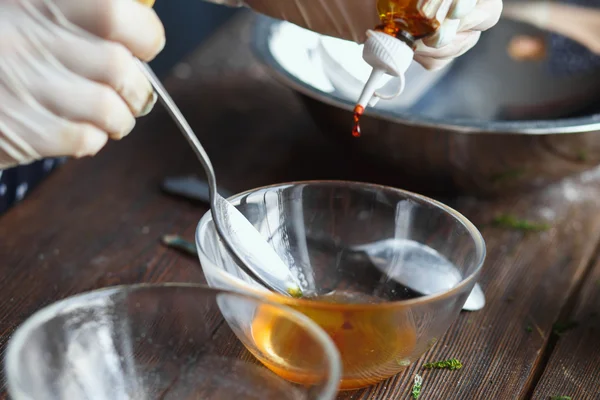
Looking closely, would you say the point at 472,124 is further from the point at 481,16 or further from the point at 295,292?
the point at 295,292

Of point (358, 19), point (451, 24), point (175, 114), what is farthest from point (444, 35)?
point (175, 114)

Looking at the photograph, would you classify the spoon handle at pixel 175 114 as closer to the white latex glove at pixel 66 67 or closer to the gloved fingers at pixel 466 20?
the white latex glove at pixel 66 67

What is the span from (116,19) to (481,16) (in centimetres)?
38

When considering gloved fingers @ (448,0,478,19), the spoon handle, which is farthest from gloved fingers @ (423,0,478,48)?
the spoon handle

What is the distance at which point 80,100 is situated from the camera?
2.08 ft

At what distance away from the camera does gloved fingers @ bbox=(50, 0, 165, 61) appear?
0.60m

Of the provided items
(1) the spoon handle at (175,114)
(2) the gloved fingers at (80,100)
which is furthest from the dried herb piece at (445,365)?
(2) the gloved fingers at (80,100)

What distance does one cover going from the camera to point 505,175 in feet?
2.95

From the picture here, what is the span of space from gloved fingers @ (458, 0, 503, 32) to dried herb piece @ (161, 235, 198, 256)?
0.37 m

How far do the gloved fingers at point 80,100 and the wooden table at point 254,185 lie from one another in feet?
0.65

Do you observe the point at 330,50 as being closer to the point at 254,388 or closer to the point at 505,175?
the point at 505,175

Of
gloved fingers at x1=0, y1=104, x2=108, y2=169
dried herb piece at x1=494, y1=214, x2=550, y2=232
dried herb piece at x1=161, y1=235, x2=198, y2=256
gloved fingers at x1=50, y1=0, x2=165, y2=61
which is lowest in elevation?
dried herb piece at x1=494, y1=214, x2=550, y2=232

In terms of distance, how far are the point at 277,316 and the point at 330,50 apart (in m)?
0.61

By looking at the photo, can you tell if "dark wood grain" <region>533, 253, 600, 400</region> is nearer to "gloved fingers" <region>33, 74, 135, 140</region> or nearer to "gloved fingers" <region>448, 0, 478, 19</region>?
"gloved fingers" <region>448, 0, 478, 19</region>
